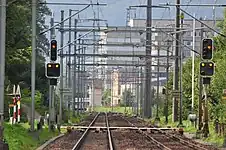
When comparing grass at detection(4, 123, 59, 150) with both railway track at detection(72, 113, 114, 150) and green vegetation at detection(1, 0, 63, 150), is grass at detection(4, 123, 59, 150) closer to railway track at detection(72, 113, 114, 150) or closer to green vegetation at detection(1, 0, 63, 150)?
green vegetation at detection(1, 0, 63, 150)

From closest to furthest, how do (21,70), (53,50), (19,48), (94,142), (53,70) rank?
(53,70)
(53,50)
(94,142)
(19,48)
(21,70)

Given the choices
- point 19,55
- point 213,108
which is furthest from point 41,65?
point 213,108

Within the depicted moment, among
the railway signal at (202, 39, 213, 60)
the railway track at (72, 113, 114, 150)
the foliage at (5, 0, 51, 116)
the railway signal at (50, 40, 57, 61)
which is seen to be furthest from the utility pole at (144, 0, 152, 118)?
the railway signal at (202, 39, 213, 60)

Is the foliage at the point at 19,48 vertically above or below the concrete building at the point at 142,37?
below

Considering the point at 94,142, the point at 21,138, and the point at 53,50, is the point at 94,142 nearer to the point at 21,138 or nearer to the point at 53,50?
the point at 53,50

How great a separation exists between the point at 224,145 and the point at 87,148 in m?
6.76

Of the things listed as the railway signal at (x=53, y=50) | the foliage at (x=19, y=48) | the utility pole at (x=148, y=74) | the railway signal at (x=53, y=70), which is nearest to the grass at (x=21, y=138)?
the railway signal at (x=53, y=70)

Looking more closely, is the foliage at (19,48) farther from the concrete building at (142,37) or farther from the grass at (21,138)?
the concrete building at (142,37)

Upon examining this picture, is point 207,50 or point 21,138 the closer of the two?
point 21,138

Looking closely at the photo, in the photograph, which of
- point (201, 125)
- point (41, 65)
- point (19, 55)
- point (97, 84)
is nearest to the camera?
point (201, 125)

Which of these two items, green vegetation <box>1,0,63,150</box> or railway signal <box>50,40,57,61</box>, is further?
railway signal <box>50,40,57,61</box>

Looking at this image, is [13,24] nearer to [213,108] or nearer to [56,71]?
[56,71]

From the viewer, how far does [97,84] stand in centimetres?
19300

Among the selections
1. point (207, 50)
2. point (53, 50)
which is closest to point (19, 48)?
point (53, 50)
